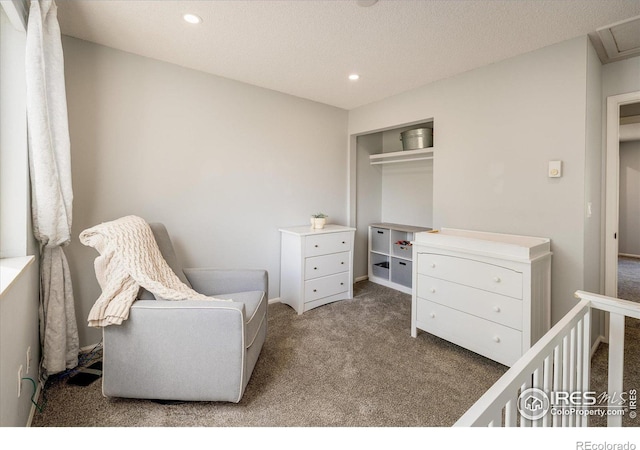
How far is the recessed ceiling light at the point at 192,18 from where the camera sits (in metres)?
1.89

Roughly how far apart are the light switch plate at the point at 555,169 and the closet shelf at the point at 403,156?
3.74 feet

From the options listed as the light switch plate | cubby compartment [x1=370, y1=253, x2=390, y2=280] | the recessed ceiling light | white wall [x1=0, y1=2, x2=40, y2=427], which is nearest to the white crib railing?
the light switch plate

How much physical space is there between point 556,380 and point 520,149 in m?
1.87

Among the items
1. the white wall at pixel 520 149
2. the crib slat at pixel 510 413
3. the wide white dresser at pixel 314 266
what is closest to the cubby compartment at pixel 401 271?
the wide white dresser at pixel 314 266

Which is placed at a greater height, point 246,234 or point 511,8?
point 511,8

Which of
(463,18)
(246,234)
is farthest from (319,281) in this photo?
(463,18)

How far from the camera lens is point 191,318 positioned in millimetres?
1591

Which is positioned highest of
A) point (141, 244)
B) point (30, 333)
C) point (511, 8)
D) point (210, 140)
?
point (511, 8)

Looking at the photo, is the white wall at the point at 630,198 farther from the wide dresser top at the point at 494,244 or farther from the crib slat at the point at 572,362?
the crib slat at the point at 572,362

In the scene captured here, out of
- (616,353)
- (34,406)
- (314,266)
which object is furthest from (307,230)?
(616,353)

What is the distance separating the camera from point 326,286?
3230 mm

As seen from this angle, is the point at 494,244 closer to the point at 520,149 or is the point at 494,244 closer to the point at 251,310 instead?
the point at 520,149
